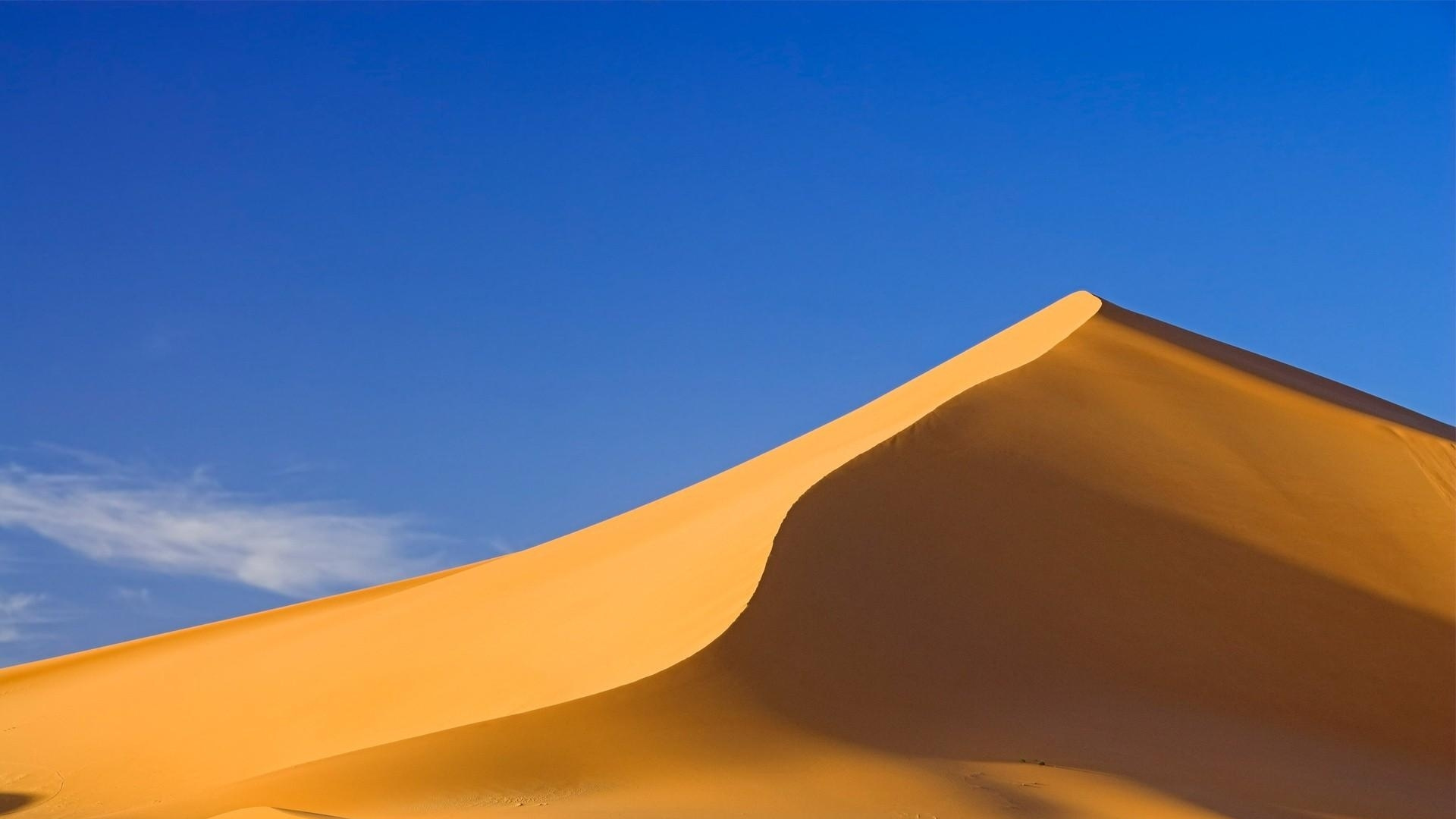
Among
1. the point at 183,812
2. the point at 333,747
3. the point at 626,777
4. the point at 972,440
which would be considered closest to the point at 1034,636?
the point at 972,440

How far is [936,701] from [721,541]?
2701 millimetres

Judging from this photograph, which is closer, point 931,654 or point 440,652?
point 931,654

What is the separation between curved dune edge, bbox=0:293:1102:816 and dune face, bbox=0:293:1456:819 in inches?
2.3

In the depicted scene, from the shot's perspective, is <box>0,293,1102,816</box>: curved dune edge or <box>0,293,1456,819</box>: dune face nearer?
<box>0,293,1456,819</box>: dune face

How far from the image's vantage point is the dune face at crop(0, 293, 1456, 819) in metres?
10.7

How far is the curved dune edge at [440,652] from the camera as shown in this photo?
1212 centimetres

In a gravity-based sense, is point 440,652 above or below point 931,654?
above

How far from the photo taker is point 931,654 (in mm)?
12164

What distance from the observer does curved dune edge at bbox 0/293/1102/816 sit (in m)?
12.1

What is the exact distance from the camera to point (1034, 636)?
12758mm

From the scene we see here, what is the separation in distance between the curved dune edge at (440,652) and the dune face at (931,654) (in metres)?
0.06

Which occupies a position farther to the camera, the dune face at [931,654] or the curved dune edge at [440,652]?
the curved dune edge at [440,652]

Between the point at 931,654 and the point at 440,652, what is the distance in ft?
14.3

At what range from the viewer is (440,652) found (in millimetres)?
13633
